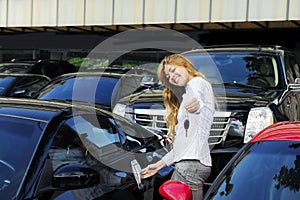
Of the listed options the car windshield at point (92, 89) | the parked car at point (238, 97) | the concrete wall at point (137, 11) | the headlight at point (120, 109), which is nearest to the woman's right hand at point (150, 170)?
the parked car at point (238, 97)

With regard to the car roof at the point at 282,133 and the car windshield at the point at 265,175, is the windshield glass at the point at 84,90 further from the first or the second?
the car windshield at the point at 265,175

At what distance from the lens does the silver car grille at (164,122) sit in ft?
19.4

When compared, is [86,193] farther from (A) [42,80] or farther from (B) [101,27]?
(B) [101,27]

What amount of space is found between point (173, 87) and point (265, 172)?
1151 millimetres

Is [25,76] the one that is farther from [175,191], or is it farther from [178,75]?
[175,191]

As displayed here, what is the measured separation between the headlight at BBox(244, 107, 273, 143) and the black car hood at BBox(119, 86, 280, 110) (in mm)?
119

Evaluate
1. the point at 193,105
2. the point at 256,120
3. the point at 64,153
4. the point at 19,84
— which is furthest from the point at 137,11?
the point at 64,153

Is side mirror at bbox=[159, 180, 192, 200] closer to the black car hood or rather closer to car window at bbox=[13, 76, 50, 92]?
the black car hood

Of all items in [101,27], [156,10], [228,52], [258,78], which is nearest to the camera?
[258,78]

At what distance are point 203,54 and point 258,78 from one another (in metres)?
1.12

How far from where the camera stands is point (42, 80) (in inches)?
475

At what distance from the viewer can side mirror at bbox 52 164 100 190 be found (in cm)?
324

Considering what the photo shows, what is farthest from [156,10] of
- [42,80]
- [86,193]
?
[86,193]

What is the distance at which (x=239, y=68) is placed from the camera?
741 centimetres
